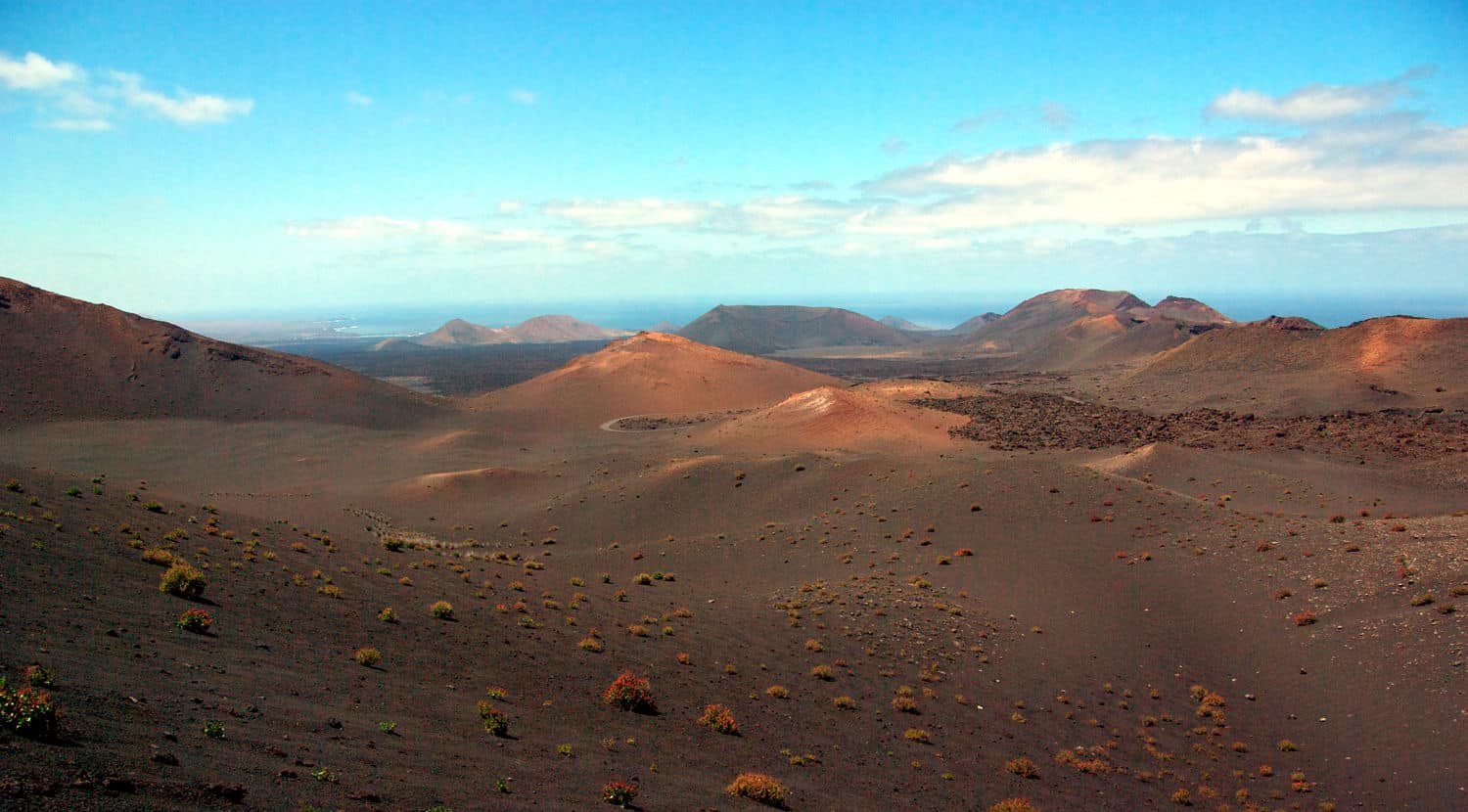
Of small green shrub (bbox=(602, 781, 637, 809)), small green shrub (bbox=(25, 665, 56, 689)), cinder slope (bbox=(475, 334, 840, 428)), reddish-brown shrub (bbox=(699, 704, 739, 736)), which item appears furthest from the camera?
cinder slope (bbox=(475, 334, 840, 428))

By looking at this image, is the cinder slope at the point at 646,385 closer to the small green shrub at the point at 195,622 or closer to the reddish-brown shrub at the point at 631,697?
the reddish-brown shrub at the point at 631,697

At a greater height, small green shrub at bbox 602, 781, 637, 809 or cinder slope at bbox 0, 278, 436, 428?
cinder slope at bbox 0, 278, 436, 428

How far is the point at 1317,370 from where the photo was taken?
85688 millimetres

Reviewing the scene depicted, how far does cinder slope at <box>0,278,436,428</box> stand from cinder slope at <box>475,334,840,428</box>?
15.0 metres

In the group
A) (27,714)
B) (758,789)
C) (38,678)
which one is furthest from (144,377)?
(758,789)

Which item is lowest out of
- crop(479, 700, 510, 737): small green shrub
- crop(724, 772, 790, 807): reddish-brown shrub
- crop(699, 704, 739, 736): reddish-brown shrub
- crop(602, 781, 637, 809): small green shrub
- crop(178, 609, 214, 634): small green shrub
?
crop(699, 704, 739, 736): reddish-brown shrub

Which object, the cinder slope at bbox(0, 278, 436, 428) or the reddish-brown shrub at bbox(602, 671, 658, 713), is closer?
the reddish-brown shrub at bbox(602, 671, 658, 713)

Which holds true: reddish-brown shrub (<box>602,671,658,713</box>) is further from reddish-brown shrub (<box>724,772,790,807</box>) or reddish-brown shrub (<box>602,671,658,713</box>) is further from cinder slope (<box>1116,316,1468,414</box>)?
cinder slope (<box>1116,316,1468,414</box>)

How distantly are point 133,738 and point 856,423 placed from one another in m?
57.6

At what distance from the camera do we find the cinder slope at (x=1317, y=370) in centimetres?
7312

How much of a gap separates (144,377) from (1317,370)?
405 feet

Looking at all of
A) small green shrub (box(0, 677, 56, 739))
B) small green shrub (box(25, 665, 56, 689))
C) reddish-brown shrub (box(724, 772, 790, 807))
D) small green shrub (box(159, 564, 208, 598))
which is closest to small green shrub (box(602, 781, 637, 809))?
reddish-brown shrub (box(724, 772, 790, 807))

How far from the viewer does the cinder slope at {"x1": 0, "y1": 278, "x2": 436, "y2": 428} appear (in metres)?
66.4

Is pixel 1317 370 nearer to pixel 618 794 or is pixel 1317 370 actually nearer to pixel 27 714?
pixel 618 794
